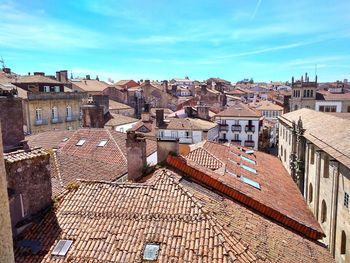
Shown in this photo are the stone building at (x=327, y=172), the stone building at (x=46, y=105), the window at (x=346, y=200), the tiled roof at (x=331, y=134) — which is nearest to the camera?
the window at (x=346, y=200)

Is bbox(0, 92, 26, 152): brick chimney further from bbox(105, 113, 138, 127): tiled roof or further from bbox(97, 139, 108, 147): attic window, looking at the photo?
bbox(105, 113, 138, 127): tiled roof

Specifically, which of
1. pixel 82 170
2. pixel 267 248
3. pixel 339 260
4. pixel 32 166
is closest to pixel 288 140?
pixel 339 260

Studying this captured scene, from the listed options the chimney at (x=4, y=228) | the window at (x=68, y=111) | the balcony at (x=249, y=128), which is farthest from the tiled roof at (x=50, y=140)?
the balcony at (x=249, y=128)

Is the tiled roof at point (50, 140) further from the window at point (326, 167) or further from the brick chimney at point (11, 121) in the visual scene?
the window at point (326, 167)

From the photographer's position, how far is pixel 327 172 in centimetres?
2136

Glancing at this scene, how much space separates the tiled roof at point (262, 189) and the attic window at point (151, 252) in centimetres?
415

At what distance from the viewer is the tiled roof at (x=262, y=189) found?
12469 mm

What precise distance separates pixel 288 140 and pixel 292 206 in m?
23.5

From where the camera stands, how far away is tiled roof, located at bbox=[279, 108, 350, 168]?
17656 mm

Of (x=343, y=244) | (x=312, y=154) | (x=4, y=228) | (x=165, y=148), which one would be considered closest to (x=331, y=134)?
(x=312, y=154)

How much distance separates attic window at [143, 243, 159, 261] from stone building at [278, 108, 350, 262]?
1124cm

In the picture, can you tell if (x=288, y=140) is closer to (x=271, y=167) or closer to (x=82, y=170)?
(x=271, y=167)

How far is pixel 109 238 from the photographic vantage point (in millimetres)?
9344

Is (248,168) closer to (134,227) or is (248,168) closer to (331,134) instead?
(331,134)
